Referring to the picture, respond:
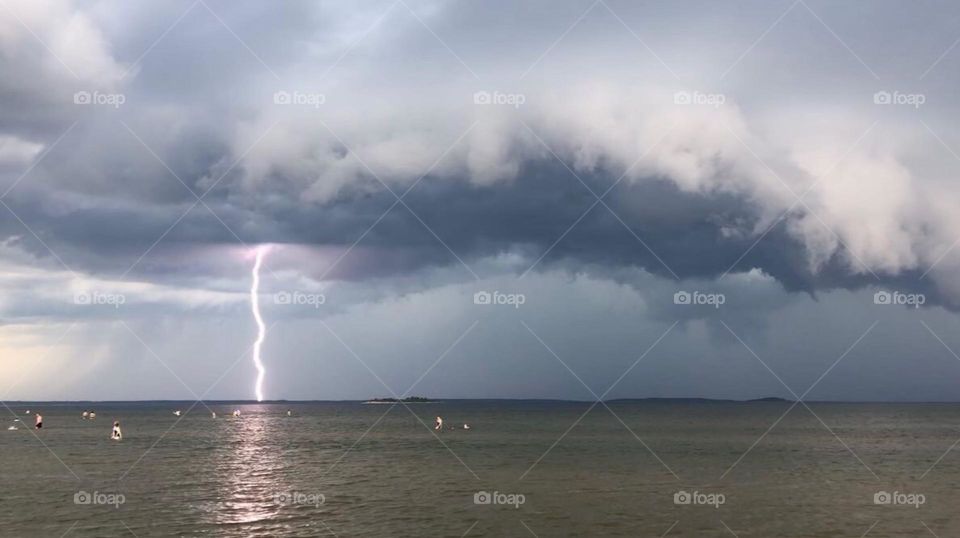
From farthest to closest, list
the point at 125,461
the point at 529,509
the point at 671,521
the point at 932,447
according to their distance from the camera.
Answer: the point at 932,447 < the point at 125,461 < the point at 529,509 < the point at 671,521

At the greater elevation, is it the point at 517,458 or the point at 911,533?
the point at 517,458

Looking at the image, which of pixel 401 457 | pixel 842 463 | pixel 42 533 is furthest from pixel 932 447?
pixel 42 533

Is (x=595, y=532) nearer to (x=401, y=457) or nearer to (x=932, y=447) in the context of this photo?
(x=401, y=457)

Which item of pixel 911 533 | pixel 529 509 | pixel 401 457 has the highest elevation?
pixel 401 457

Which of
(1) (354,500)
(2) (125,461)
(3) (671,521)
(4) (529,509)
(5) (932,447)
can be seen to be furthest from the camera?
(5) (932,447)

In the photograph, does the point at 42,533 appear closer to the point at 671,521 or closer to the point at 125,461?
the point at 671,521

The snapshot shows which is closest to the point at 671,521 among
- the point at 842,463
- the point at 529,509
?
the point at 529,509

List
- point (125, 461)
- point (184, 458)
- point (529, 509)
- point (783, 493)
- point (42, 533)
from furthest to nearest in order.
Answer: point (184, 458) < point (125, 461) < point (783, 493) < point (529, 509) < point (42, 533)

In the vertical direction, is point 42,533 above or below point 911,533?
above

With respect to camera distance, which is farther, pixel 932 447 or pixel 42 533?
pixel 932 447

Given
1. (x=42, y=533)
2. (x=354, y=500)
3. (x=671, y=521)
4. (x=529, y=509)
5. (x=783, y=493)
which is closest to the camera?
(x=42, y=533)
